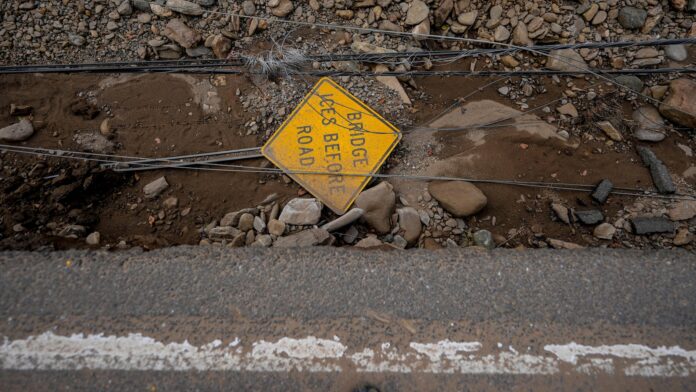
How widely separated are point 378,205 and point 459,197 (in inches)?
23.6

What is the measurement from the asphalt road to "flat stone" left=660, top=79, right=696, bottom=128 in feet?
5.09

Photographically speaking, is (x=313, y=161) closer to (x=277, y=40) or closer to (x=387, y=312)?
(x=277, y=40)

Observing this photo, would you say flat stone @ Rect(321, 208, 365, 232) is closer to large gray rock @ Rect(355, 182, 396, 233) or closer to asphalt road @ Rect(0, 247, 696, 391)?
large gray rock @ Rect(355, 182, 396, 233)

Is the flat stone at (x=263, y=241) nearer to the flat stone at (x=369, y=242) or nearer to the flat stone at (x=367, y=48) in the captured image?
the flat stone at (x=369, y=242)

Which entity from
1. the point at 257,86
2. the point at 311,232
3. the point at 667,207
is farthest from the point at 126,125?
the point at 667,207

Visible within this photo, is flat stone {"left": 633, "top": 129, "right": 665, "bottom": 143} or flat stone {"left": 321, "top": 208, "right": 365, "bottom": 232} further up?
flat stone {"left": 633, "top": 129, "right": 665, "bottom": 143}

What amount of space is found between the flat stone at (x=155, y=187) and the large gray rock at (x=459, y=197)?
80.1 inches

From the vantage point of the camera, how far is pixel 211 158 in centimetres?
284

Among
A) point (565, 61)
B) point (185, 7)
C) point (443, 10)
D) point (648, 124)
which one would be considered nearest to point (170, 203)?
point (185, 7)

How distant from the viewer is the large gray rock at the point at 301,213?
8.32ft

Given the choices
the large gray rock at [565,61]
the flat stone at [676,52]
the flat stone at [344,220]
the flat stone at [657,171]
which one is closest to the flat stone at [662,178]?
the flat stone at [657,171]

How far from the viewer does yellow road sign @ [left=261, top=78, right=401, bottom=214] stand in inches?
107

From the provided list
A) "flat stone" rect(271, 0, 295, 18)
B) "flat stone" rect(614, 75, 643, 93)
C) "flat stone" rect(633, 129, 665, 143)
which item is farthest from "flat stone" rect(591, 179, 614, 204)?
"flat stone" rect(271, 0, 295, 18)

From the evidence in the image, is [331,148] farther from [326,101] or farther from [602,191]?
[602,191]
